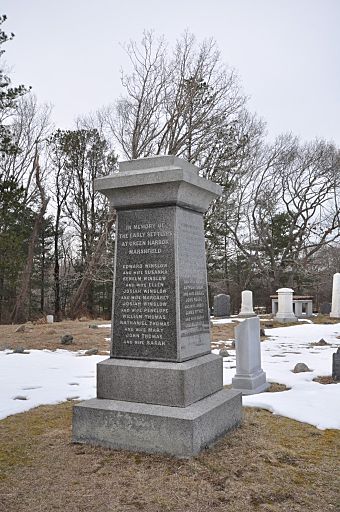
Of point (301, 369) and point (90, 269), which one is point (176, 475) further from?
point (90, 269)

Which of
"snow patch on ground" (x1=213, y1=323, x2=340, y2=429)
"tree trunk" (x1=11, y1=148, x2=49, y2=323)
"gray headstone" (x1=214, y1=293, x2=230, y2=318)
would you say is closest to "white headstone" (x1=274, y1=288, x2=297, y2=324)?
"gray headstone" (x1=214, y1=293, x2=230, y2=318)

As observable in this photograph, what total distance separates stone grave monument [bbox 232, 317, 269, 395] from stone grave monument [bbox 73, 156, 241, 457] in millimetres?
1784

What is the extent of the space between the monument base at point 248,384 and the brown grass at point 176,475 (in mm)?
1794

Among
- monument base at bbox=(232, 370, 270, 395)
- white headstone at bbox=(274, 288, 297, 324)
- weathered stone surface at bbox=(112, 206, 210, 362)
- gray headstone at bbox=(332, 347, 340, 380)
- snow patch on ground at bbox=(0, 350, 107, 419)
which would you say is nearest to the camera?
weathered stone surface at bbox=(112, 206, 210, 362)

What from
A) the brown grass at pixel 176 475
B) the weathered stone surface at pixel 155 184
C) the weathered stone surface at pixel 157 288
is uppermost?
the weathered stone surface at pixel 155 184

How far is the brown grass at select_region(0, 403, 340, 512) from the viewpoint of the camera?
2943 mm

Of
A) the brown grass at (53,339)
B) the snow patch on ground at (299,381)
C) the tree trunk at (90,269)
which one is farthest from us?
the tree trunk at (90,269)

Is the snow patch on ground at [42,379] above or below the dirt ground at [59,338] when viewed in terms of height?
below

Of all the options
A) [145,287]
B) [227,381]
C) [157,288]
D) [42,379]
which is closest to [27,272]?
[42,379]

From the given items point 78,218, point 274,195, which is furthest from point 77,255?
point 274,195

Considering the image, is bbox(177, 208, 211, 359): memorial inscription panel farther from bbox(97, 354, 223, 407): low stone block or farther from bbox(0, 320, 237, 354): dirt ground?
bbox(0, 320, 237, 354): dirt ground

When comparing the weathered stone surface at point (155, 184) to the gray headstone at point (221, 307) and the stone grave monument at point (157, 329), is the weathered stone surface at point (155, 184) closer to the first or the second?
the stone grave monument at point (157, 329)

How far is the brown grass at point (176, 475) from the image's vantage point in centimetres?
294

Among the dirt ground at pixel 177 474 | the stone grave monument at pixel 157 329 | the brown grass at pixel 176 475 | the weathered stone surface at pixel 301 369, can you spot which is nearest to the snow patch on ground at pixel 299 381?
the weathered stone surface at pixel 301 369
